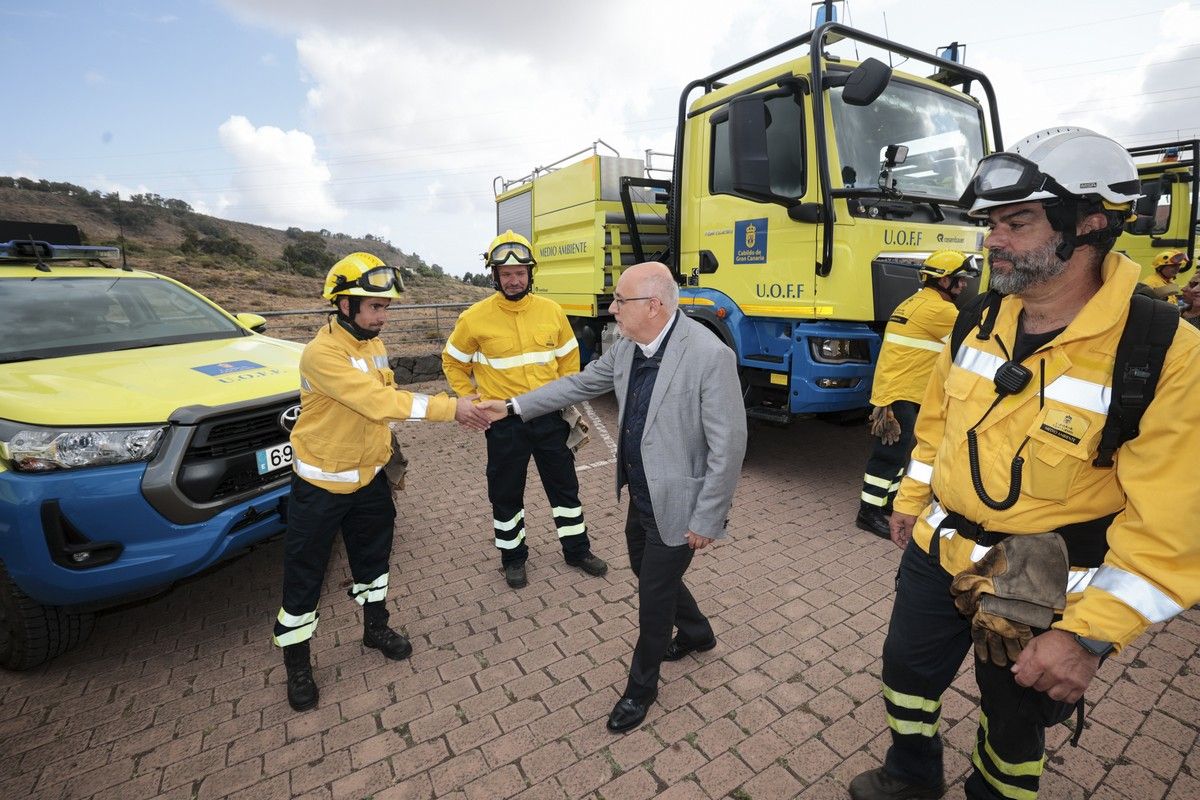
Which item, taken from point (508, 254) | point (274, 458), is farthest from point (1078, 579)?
point (274, 458)

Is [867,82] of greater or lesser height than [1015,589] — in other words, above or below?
above

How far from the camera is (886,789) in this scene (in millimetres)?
2082

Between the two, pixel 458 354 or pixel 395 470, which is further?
pixel 458 354

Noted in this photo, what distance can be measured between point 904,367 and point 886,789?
2.52 meters

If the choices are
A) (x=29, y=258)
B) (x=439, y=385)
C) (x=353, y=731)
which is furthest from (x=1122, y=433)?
(x=439, y=385)

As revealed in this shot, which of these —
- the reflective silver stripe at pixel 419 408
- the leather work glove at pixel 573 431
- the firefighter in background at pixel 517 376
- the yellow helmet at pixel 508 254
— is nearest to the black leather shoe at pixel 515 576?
the firefighter in background at pixel 517 376

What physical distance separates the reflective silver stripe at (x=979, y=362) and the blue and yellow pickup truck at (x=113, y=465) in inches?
Result: 125

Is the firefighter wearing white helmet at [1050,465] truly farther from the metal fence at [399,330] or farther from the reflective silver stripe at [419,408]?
the metal fence at [399,330]

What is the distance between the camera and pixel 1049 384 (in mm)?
1533

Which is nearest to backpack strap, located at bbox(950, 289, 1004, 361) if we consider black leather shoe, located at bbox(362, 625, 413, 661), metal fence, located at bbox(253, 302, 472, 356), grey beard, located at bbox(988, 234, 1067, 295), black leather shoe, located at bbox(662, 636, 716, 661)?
grey beard, located at bbox(988, 234, 1067, 295)

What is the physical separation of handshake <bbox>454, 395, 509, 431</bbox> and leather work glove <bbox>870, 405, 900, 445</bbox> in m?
2.56

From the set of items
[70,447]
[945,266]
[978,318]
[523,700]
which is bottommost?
[523,700]

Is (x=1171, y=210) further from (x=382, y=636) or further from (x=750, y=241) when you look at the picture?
(x=382, y=636)

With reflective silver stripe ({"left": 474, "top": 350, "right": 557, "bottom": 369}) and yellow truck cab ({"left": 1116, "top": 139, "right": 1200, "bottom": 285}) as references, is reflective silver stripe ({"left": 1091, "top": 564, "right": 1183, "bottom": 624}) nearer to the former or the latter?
reflective silver stripe ({"left": 474, "top": 350, "right": 557, "bottom": 369})
